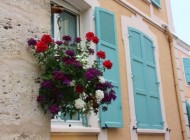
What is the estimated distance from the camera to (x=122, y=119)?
16.0 feet

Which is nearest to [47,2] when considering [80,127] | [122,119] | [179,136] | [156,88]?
[80,127]

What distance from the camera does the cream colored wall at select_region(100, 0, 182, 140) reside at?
201 inches

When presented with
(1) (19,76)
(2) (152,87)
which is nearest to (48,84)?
(1) (19,76)

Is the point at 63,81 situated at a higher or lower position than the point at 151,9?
lower

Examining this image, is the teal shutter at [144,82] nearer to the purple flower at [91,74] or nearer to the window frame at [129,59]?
the window frame at [129,59]

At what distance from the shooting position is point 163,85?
6.75 meters

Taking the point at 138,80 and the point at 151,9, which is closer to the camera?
the point at 138,80

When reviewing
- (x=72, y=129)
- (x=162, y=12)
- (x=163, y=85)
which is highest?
(x=162, y=12)

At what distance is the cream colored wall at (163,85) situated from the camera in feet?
16.8

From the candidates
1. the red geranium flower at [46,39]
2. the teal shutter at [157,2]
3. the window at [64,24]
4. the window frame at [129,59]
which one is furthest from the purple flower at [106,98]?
the teal shutter at [157,2]

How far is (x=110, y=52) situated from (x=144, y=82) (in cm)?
125

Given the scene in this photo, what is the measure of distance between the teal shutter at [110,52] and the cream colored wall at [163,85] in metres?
0.19

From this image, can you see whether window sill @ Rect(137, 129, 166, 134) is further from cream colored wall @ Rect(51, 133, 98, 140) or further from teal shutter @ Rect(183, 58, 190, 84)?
teal shutter @ Rect(183, 58, 190, 84)

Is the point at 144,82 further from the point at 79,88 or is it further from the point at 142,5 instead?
the point at 79,88
